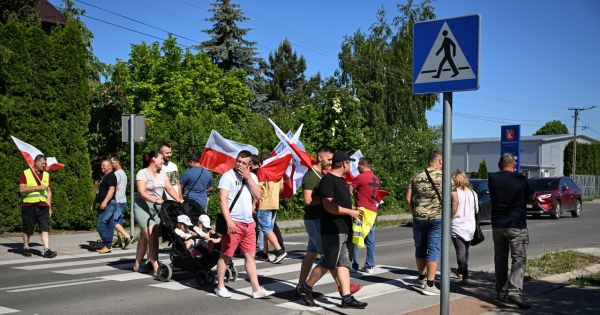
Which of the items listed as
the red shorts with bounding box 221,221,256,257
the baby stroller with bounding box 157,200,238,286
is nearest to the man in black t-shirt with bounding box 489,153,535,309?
the red shorts with bounding box 221,221,256,257

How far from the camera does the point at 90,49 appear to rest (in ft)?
152

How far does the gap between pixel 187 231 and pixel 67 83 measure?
9385 millimetres

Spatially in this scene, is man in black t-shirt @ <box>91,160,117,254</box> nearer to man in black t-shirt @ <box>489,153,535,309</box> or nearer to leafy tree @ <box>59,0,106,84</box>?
man in black t-shirt @ <box>489,153,535,309</box>

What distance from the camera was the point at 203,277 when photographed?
9.27m

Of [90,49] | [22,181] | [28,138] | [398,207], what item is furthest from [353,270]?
[90,49]

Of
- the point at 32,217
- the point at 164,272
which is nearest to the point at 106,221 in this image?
the point at 32,217

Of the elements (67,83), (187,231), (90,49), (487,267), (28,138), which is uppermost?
(90,49)

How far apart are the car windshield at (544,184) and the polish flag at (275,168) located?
19.6 meters

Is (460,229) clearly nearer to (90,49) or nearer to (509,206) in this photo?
(509,206)

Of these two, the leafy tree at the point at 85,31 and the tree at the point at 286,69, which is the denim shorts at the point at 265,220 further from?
the tree at the point at 286,69

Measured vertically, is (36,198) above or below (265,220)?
above

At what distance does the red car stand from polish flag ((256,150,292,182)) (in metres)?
17.8

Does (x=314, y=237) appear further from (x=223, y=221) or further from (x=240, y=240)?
(x=223, y=221)

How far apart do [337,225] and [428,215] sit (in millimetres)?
1675
